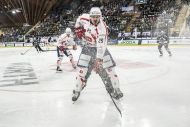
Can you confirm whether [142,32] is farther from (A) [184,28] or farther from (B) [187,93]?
(B) [187,93]

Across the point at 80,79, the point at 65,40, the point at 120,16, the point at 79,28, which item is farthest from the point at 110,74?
the point at 120,16

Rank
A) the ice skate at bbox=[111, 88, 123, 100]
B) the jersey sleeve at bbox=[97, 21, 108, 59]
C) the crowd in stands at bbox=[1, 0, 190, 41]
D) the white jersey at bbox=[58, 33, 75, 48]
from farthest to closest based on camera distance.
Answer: the crowd in stands at bbox=[1, 0, 190, 41] → the white jersey at bbox=[58, 33, 75, 48] → the ice skate at bbox=[111, 88, 123, 100] → the jersey sleeve at bbox=[97, 21, 108, 59]

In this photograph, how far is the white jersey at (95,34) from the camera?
123 inches

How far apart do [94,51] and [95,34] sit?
31 centimetres

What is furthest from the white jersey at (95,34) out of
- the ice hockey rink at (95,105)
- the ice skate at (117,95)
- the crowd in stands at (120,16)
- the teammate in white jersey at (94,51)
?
the crowd in stands at (120,16)

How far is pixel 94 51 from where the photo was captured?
344cm

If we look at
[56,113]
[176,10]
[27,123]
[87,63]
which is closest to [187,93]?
[87,63]

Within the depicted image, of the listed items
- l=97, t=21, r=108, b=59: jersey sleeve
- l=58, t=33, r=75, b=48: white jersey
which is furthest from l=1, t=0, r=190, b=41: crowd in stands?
l=97, t=21, r=108, b=59: jersey sleeve

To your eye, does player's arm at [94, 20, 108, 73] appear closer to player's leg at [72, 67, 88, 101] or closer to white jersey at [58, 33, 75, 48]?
player's leg at [72, 67, 88, 101]

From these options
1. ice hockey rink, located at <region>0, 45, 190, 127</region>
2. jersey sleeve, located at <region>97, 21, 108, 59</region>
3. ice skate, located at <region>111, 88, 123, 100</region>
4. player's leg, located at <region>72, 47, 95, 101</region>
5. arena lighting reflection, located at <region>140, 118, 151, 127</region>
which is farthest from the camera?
ice skate, located at <region>111, 88, 123, 100</region>

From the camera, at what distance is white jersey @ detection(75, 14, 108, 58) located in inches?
123

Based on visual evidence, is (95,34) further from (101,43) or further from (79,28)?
(79,28)

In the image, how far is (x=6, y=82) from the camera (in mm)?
5141

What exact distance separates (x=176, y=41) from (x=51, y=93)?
52.4 ft
